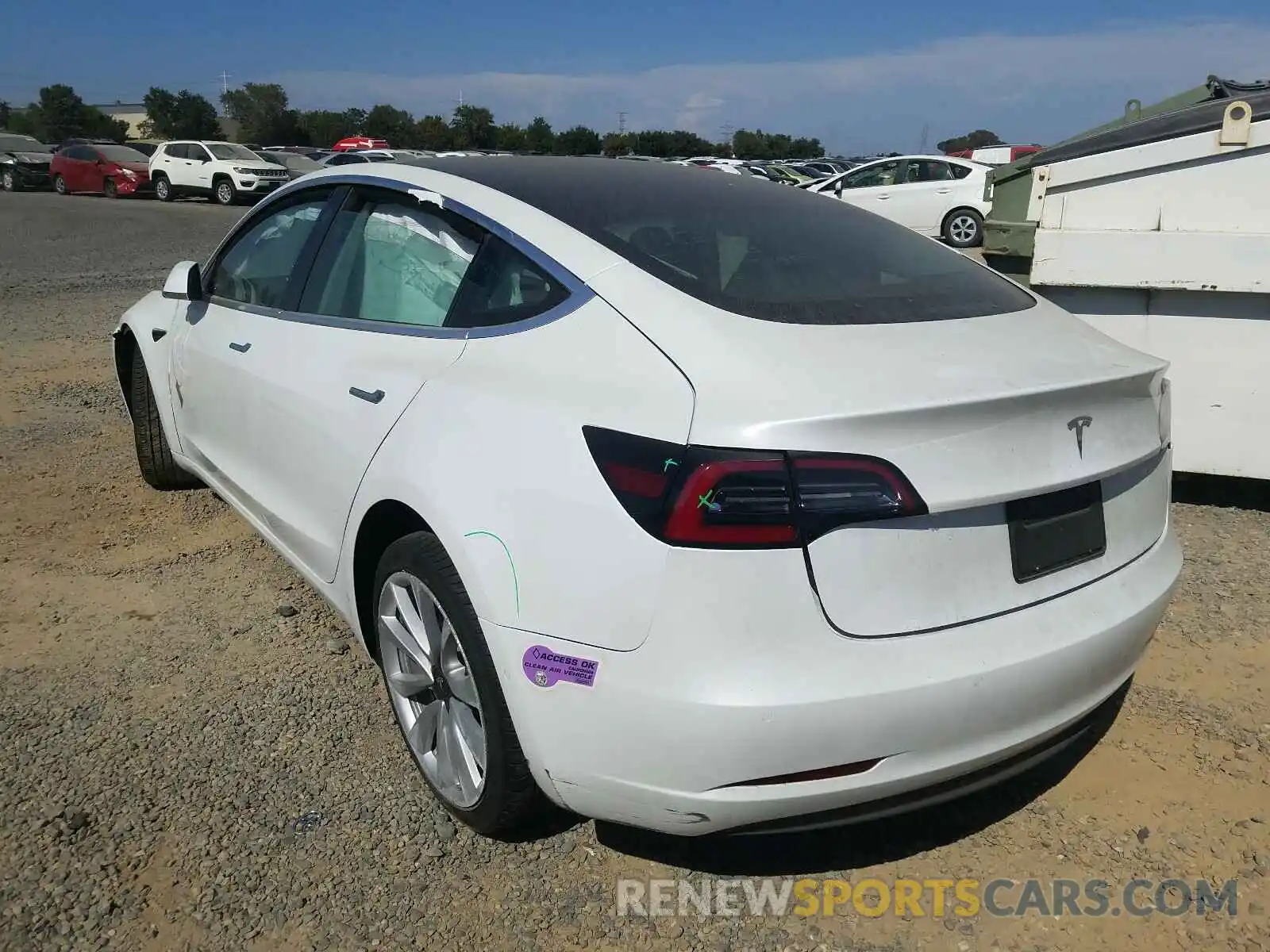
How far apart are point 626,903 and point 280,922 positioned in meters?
0.76

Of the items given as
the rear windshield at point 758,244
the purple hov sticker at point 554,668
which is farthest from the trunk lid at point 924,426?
the purple hov sticker at point 554,668

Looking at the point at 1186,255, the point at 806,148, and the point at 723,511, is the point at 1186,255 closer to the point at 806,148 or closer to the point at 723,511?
the point at 723,511

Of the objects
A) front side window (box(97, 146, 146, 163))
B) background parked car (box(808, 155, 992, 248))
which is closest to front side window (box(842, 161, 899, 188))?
background parked car (box(808, 155, 992, 248))

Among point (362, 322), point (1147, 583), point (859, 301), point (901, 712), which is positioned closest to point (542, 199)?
point (362, 322)

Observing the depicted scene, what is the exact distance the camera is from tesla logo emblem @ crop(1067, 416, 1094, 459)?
203 centimetres

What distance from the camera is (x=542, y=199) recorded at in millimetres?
2572

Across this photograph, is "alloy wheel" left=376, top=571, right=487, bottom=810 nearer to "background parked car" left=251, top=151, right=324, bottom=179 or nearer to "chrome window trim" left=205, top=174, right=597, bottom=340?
"chrome window trim" left=205, top=174, right=597, bottom=340

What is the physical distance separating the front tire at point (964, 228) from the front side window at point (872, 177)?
1243 mm

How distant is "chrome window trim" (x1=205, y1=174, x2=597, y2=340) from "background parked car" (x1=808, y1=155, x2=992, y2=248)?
14.8 meters

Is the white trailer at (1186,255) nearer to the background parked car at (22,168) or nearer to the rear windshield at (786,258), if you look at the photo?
the rear windshield at (786,258)

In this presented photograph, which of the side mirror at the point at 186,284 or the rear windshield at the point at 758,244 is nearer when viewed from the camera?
the rear windshield at the point at 758,244

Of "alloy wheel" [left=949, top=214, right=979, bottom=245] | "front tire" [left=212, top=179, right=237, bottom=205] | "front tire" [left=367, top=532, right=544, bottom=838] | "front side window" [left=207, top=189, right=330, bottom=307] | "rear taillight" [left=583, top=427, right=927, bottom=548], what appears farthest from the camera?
"front tire" [left=212, top=179, right=237, bottom=205]

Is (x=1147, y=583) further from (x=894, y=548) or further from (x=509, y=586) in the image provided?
(x=509, y=586)

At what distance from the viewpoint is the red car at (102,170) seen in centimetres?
2658
